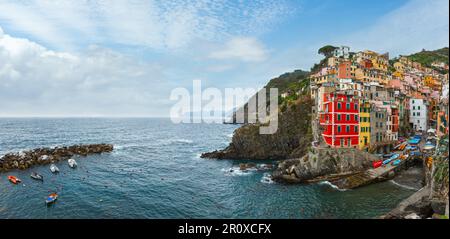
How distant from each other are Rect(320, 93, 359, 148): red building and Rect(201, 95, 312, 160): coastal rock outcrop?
12.7m

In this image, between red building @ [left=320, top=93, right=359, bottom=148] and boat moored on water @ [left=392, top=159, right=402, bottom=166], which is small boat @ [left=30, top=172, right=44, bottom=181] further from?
boat moored on water @ [left=392, top=159, right=402, bottom=166]

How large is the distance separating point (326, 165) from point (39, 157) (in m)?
54.6

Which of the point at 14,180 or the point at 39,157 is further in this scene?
the point at 39,157

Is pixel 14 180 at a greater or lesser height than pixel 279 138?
lesser

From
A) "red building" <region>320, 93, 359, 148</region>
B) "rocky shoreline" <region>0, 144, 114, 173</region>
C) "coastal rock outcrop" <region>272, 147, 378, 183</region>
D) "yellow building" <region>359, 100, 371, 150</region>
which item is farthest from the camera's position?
"rocky shoreline" <region>0, 144, 114, 173</region>

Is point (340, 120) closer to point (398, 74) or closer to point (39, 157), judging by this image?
point (398, 74)

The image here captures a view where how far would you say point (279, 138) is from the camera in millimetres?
57812

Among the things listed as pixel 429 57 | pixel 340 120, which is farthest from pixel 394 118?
pixel 429 57

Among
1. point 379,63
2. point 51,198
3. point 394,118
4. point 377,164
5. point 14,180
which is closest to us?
point 51,198

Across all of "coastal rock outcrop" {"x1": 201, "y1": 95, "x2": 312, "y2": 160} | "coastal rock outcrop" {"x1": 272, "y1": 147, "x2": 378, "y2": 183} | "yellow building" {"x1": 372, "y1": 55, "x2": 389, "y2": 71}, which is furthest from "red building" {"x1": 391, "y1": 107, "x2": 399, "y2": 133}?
"yellow building" {"x1": 372, "y1": 55, "x2": 389, "y2": 71}

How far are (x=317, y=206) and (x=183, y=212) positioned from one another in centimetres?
1452

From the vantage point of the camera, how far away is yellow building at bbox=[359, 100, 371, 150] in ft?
143

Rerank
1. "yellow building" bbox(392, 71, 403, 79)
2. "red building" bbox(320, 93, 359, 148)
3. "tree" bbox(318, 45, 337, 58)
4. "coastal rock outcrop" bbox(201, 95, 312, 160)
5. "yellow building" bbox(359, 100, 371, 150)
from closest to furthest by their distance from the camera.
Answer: "red building" bbox(320, 93, 359, 148)
"yellow building" bbox(359, 100, 371, 150)
"coastal rock outcrop" bbox(201, 95, 312, 160)
"yellow building" bbox(392, 71, 403, 79)
"tree" bbox(318, 45, 337, 58)
